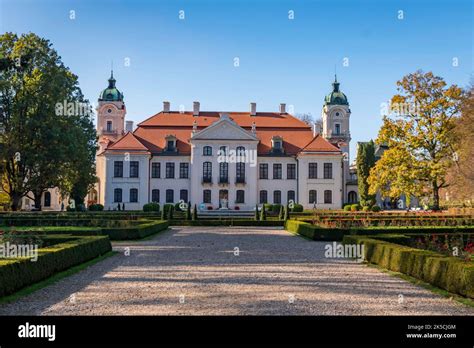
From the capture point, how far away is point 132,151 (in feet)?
146

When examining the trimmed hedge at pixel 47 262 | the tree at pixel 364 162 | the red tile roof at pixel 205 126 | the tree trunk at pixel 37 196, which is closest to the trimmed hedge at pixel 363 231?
the trimmed hedge at pixel 47 262

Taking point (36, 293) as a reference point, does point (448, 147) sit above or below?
above

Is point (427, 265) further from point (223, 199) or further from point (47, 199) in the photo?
point (47, 199)

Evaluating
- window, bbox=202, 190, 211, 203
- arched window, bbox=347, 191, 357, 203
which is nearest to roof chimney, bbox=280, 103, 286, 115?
window, bbox=202, 190, 211, 203

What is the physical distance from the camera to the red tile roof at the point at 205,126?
4581cm

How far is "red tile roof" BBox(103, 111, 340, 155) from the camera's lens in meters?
45.8

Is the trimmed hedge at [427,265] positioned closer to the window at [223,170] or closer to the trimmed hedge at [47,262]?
the trimmed hedge at [47,262]

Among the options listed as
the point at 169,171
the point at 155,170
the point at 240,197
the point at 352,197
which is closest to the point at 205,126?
the point at 169,171

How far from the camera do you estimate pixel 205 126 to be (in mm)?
47781

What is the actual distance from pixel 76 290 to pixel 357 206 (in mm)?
36115

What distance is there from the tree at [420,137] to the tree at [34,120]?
19456 mm

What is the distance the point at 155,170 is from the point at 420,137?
2261cm

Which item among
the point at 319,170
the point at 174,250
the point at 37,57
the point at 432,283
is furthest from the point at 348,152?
the point at 432,283

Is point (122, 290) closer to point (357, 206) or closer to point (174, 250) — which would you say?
point (174, 250)
